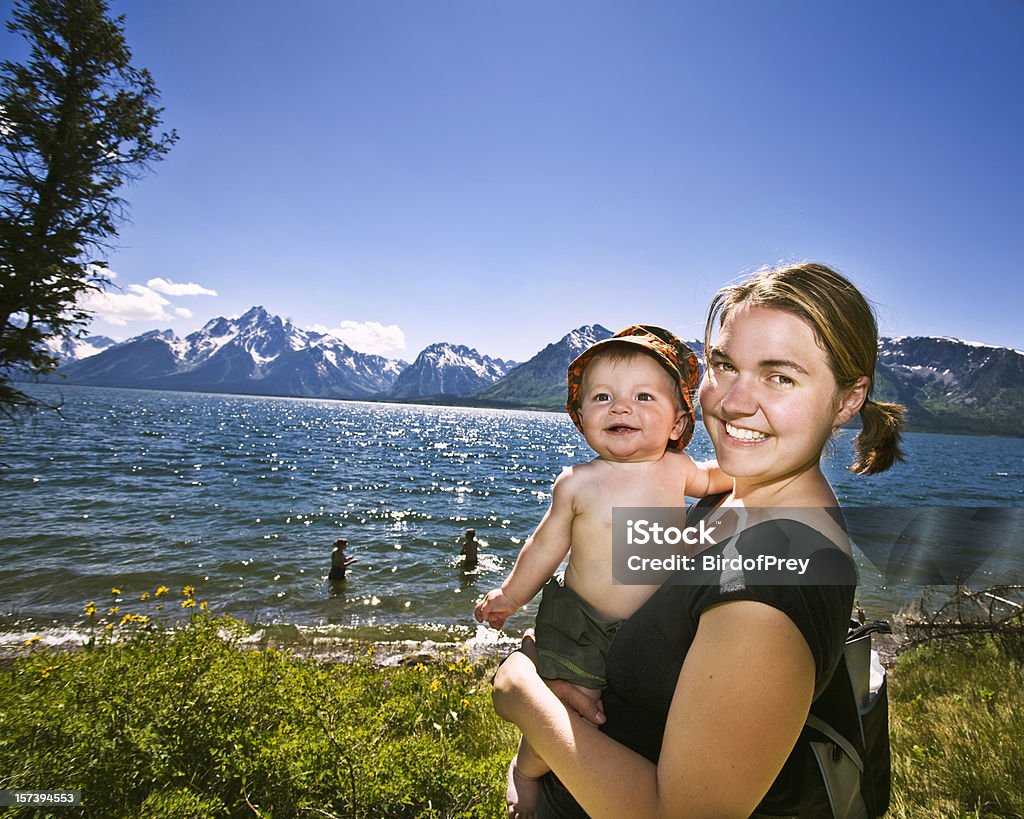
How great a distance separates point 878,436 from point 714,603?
1.44 m

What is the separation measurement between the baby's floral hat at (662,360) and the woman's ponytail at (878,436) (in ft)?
3.07

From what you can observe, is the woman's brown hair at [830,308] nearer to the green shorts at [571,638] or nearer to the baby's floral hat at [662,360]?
the baby's floral hat at [662,360]

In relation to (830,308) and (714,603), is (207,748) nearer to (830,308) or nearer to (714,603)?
(714,603)

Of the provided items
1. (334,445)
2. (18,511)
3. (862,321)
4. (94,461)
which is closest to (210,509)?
(18,511)

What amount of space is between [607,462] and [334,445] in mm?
84209

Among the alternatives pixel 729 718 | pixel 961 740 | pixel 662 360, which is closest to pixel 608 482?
pixel 662 360

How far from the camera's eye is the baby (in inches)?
99.4

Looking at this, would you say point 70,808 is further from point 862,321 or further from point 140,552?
point 140,552

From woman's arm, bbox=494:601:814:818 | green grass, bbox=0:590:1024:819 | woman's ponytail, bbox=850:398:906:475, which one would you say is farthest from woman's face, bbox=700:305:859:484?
green grass, bbox=0:590:1024:819

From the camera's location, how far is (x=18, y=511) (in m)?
22.9

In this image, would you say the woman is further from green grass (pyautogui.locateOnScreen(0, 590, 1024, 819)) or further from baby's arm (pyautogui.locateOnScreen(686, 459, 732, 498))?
green grass (pyautogui.locateOnScreen(0, 590, 1024, 819))

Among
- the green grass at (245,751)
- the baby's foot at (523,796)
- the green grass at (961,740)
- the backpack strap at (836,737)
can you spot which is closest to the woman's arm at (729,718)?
the backpack strap at (836,737)

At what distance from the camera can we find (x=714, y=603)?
4.46 ft

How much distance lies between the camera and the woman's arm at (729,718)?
126 cm
